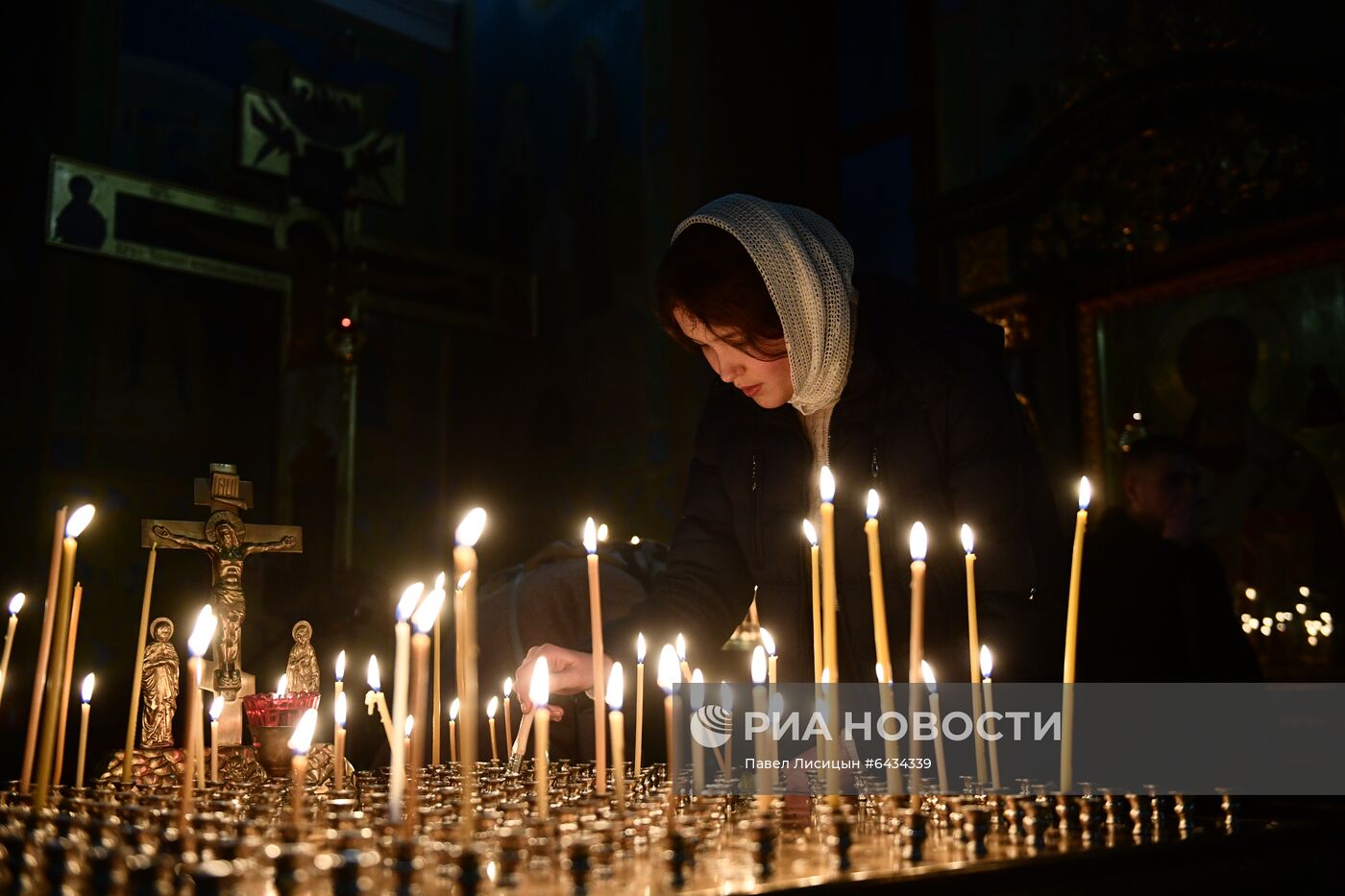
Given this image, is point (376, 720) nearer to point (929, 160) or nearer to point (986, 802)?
point (986, 802)

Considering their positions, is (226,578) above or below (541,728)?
above

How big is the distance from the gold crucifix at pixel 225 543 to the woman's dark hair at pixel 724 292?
32.6 inches

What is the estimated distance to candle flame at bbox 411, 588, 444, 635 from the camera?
1082mm

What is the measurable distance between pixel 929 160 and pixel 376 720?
465cm

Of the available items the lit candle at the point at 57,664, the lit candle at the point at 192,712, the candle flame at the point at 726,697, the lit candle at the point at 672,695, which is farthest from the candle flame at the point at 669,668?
the lit candle at the point at 57,664

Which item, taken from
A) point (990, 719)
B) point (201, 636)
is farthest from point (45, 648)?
point (990, 719)

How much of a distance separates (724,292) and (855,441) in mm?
347

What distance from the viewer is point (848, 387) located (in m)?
1.98

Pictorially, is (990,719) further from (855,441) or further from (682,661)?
(855,441)

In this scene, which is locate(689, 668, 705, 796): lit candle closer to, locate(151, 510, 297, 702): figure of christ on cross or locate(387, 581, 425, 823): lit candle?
locate(387, 581, 425, 823): lit candle

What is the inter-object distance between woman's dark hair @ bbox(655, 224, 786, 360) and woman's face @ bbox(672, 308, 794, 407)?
12 mm

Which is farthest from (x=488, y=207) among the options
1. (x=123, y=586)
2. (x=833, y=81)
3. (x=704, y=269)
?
(x=704, y=269)

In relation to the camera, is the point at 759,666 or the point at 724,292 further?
the point at 724,292

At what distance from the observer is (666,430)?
7414 mm
